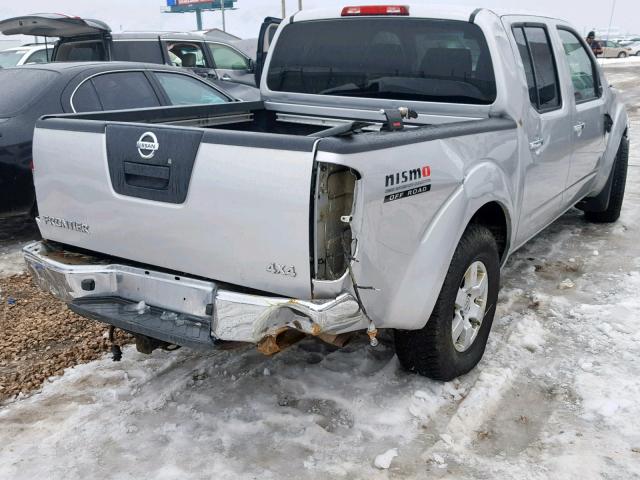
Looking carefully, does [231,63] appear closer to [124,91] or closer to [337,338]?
[124,91]

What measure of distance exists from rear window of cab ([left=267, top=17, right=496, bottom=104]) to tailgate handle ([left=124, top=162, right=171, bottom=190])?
1852 mm

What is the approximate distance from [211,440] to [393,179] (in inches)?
57.1

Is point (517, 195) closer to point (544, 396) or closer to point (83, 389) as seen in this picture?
point (544, 396)

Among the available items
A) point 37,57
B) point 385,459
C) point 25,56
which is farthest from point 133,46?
point 385,459

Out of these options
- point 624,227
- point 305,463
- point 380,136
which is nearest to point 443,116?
point 380,136

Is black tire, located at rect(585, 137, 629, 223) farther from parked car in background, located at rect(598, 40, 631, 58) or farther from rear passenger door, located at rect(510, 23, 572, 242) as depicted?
parked car in background, located at rect(598, 40, 631, 58)

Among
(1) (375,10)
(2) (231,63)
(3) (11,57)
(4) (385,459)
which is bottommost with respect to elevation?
(4) (385,459)

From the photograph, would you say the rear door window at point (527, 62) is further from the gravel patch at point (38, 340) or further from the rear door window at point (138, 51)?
the rear door window at point (138, 51)

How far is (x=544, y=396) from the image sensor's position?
329 cm

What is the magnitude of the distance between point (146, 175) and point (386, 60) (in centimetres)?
195

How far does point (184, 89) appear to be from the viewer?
6.61 meters

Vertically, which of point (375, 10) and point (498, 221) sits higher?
point (375, 10)

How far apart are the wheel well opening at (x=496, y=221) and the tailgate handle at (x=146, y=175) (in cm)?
164

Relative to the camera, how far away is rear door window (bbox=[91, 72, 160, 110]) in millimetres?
5924
